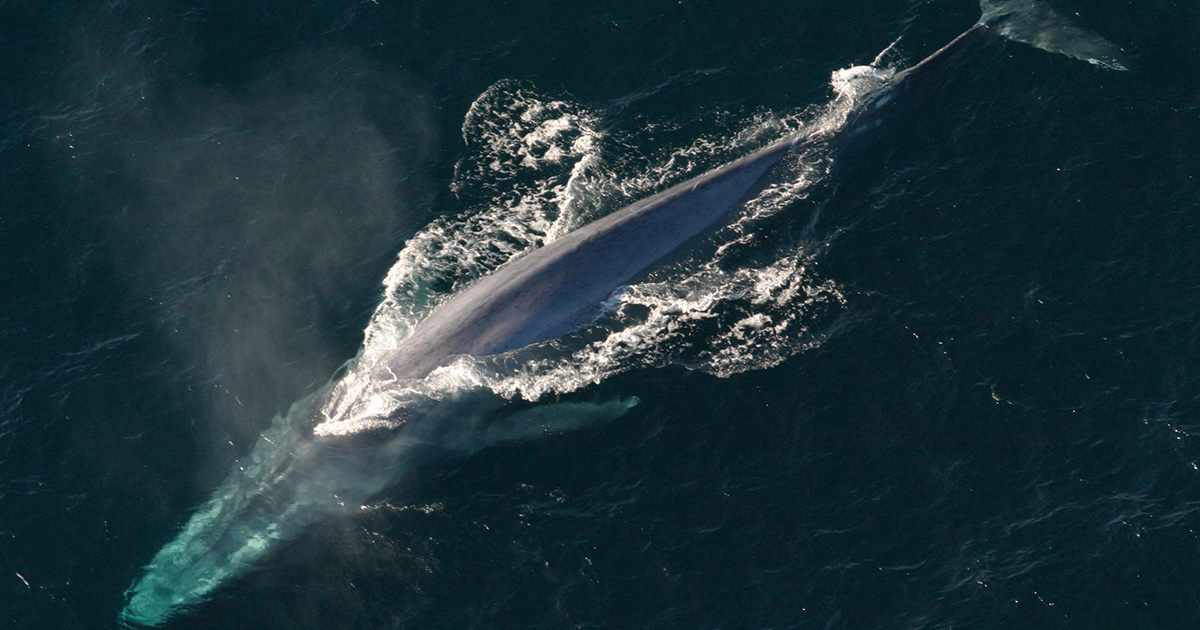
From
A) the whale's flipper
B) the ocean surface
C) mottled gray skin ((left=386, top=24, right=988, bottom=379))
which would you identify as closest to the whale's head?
the ocean surface

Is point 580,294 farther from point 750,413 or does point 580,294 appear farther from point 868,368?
point 868,368

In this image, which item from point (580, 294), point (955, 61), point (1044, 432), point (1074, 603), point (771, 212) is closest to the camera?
point (1074, 603)

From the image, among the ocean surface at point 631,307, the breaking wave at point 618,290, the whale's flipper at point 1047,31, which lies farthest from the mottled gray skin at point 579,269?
the whale's flipper at point 1047,31

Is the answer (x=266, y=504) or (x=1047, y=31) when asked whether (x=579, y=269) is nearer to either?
(x=266, y=504)

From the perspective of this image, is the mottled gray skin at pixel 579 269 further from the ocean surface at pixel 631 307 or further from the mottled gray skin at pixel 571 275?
the ocean surface at pixel 631 307

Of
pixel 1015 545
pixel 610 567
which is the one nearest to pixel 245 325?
pixel 610 567

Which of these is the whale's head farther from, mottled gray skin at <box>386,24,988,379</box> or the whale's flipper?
the whale's flipper
